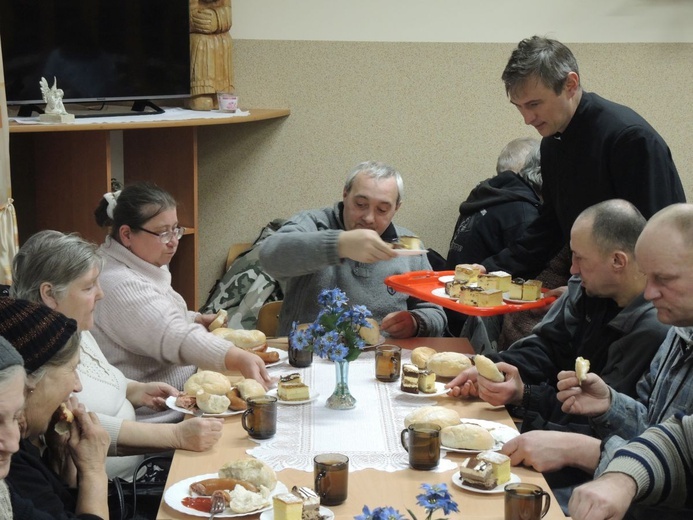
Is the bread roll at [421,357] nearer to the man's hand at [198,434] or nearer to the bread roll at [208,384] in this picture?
the bread roll at [208,384]

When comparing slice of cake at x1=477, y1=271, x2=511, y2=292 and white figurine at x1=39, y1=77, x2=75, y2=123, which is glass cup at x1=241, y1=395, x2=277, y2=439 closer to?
slice of cake at x1=477, y1=271, x2=511, y2=292

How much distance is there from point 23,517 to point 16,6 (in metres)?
2.65

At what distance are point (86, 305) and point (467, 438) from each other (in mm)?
993

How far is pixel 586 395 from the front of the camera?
2.28m

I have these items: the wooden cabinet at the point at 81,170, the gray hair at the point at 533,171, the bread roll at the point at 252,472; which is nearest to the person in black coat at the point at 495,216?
the gray hair at the point at 533,171

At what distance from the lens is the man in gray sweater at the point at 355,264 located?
3.20 m

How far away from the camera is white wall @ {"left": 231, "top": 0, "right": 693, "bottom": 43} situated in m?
4.94

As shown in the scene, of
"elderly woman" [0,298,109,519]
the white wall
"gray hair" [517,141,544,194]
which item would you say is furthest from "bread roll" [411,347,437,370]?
the white wall

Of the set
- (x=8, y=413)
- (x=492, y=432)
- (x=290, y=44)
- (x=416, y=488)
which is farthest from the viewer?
(x=290, y=44)

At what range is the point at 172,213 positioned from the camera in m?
3.01

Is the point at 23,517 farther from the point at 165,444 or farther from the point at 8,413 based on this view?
the point at 165,444

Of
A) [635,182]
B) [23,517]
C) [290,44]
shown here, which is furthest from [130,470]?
[290,44]

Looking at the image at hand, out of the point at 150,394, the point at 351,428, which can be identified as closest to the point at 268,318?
the point at 150,394

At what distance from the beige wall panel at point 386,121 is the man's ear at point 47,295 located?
8.94 ft
